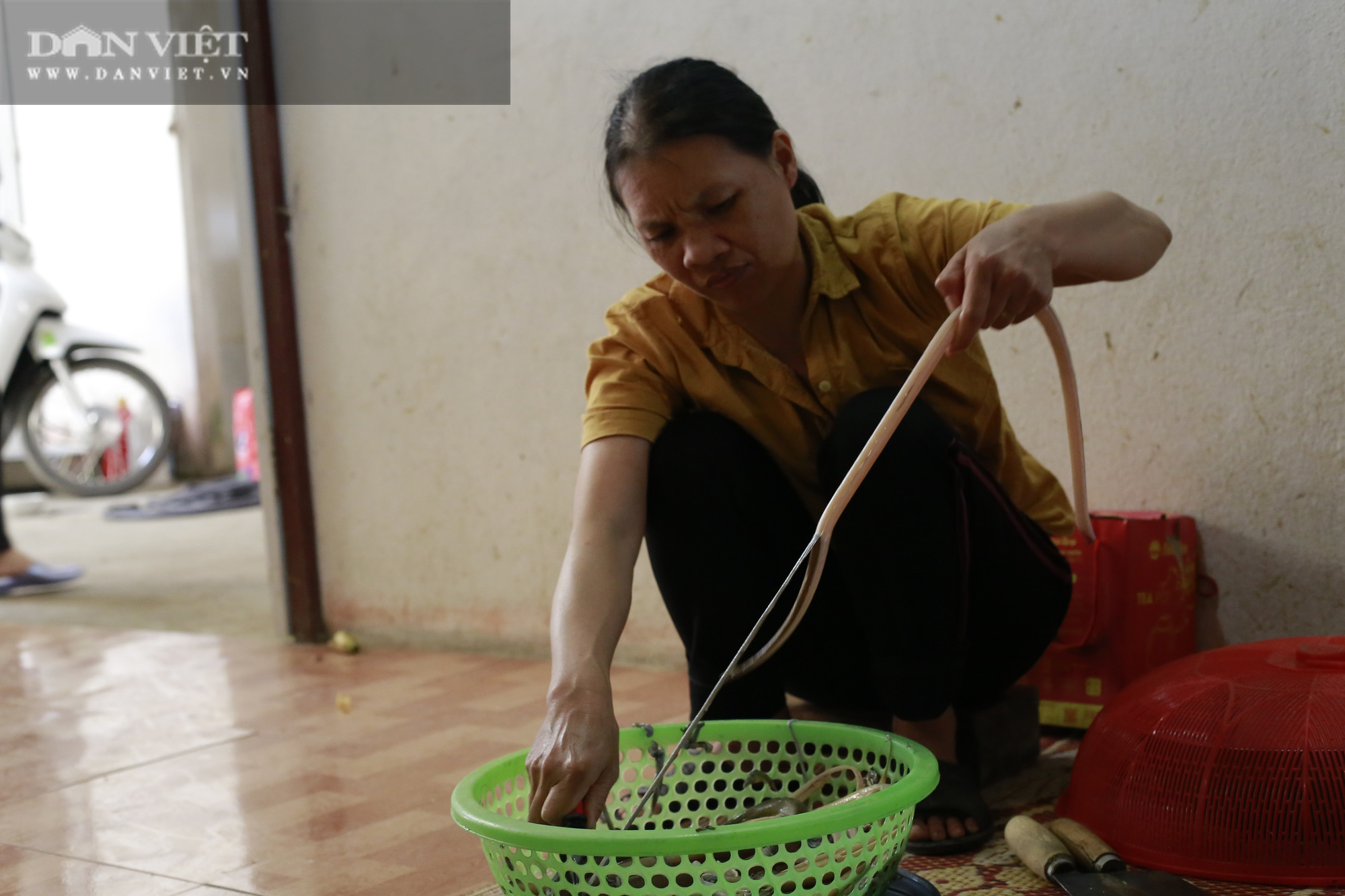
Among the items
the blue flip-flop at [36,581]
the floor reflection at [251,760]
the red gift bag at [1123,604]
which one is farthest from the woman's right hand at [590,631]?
the blue flip-flop at [36,581]

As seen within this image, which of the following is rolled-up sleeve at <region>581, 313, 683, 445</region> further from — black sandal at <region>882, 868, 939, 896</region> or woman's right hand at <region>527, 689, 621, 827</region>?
black sandal at <region>882, 868, 939, 896</region>

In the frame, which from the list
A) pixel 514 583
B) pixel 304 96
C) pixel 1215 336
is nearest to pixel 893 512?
pixel 1215 336

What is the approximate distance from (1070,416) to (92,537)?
400cm

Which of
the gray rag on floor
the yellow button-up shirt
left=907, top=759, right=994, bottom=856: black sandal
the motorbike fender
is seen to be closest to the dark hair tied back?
the yellow button-up shirt

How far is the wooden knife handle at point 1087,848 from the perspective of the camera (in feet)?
3.15

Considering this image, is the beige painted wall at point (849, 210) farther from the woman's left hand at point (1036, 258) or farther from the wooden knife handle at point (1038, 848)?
the wooden knife handle at point (1038, 848)

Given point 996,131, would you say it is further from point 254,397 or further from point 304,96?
point 254,397

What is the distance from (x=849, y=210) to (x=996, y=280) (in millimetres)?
816

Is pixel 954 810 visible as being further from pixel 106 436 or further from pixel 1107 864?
pixel 106 436

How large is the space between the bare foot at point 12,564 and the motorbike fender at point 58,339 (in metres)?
1.37

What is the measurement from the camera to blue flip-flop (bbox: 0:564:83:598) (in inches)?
122

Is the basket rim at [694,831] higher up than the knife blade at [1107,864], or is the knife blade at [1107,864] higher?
the basket rim at [694,831]

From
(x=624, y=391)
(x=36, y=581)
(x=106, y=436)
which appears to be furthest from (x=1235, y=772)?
(x=106, y=436)

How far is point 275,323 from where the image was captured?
2264mm
